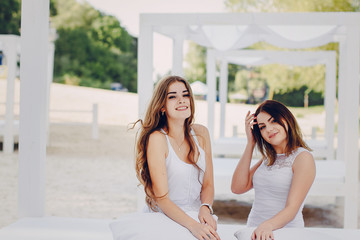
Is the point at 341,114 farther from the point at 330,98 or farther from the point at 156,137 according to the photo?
the point at 156,137

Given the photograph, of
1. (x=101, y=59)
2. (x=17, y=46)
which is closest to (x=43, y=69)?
(x=17, y=46)

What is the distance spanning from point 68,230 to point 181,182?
69 cm

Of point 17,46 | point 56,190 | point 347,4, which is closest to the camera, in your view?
point 56,190

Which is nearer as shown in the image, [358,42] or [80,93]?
[358,42]

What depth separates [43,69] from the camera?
2545 mm

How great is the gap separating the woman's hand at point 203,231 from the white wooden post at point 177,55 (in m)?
2.56

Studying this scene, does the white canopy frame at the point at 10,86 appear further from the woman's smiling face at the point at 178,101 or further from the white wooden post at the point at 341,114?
the woman's smiling face at the point at 178,101

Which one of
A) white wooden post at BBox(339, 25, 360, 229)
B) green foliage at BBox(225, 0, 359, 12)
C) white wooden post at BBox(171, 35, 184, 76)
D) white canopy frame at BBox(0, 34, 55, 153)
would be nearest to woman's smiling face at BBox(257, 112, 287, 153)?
white wooden post at BBox(339, 25, 360, 229)

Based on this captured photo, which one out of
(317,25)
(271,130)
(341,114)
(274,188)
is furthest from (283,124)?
(341,114)

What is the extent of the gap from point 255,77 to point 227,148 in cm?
1737

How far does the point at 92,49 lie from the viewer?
2602cm

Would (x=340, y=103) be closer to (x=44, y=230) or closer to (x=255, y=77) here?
(x=44, y=230)

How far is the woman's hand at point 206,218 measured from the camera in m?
1.90

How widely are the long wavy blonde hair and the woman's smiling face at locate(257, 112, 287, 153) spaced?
33 cm
